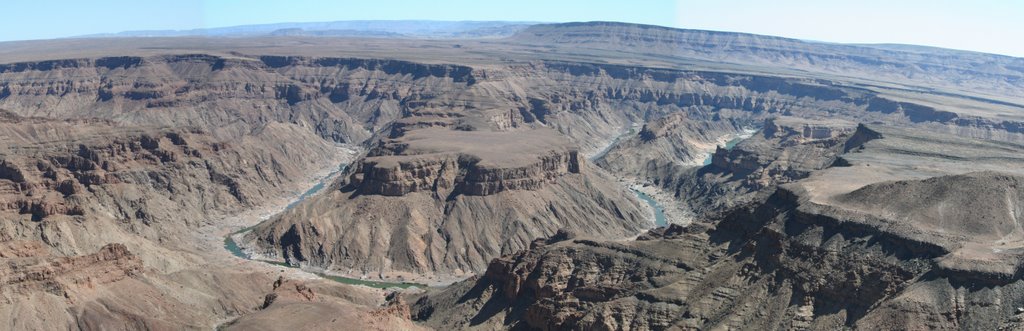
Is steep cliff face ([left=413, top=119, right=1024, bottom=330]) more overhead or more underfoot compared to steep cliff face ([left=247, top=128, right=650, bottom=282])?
more overhead

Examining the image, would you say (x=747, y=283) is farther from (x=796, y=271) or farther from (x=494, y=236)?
(x=494, y=236)

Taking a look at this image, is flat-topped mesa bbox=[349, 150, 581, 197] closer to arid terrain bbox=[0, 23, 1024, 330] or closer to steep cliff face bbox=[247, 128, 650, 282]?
steep cliff face bbox=[247, 128, 650, 282]

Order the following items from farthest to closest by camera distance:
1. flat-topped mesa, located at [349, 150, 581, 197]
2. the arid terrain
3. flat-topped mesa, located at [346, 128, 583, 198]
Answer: flat-topped mesa, located at [346, 128, 583, 198] → flat-topped mesa, located at [349, 150, 581, 197] → the arid terrain

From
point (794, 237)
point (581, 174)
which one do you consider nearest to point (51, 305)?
point (794, 237)

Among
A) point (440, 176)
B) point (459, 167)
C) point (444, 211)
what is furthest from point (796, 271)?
point (459, 167)

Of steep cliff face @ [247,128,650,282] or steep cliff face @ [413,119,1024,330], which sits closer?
steep cliff face @ [413,119,1024,330]

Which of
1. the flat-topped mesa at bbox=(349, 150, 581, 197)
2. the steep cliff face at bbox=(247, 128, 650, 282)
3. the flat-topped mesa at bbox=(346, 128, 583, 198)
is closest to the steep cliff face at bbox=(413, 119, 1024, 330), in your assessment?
the steep cliff face at bbox=(247, 128, 650, 282)

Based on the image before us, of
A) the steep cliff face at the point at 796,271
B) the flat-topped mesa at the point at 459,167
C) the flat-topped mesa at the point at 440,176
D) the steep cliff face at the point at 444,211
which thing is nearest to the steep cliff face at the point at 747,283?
the steep cliff face at the point at 796,271

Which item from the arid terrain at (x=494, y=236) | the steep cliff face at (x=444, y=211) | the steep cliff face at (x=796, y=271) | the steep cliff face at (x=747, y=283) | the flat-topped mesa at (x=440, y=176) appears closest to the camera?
the steep cliff face at (x=747, y=283)

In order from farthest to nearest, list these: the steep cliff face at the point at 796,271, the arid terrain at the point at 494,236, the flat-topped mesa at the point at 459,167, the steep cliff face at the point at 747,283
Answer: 1. the flat-topped mesa at the point at 459,167
2. the arid terrain at the point at 494,236
3. the steep cliff face at the point at 796,271
4. the steep cliff face at the point at 747,283

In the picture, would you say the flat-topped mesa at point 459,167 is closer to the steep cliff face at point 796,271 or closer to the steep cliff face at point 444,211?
the steep cliff face at point 444,211

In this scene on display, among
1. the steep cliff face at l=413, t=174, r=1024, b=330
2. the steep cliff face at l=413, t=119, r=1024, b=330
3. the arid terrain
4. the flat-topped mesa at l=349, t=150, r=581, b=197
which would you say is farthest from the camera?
the flat-topped mesa at l=349, t=150, r=581, b=197
